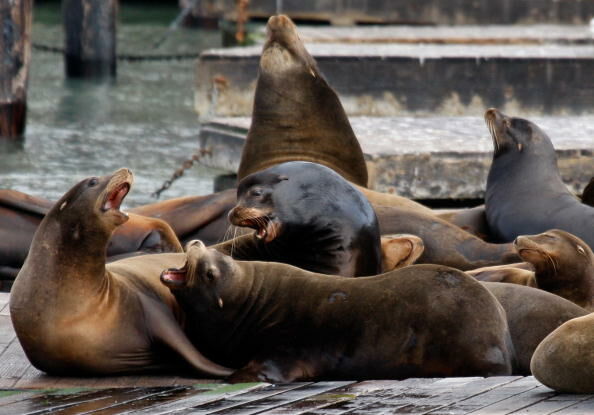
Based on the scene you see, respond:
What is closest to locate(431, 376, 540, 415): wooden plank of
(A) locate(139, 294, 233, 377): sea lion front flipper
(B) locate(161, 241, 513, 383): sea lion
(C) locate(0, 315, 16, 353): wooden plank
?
(B) locate(161, 241, 513, 383): sea lion

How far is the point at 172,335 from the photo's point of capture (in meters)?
5.07

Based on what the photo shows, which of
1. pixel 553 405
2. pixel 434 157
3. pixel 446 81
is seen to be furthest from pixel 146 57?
pixel 553 405

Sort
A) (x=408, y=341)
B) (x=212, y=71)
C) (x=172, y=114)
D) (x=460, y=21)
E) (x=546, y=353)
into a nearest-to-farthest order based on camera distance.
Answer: (x=546, y=353)
(x=408, y=341)
(x=212, y=71)
(x=172, y=114)
(x=460, y=21)

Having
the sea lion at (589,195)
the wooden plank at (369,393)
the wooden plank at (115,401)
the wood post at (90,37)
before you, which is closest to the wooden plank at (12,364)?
the wooden plank at (115,401)

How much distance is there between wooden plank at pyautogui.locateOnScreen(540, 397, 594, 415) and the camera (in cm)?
373

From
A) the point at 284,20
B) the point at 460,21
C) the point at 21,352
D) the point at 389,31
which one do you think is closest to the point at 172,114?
the point at 389,31

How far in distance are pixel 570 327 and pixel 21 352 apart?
2.24 m

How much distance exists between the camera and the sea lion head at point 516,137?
789cm

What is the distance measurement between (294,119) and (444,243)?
1566 millimetres

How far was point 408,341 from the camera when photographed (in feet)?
15.9

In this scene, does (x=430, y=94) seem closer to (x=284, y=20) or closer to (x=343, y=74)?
(x=343, y=74)

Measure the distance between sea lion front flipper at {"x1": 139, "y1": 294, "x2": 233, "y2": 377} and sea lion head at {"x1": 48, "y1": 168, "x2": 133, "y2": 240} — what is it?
311 mm

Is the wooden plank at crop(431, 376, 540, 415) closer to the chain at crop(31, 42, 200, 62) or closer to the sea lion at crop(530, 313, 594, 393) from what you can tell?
the sea lion at crop(530, 313, 594, 393)

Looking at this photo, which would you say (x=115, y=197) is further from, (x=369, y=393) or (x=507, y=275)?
(x=507, y=275)
